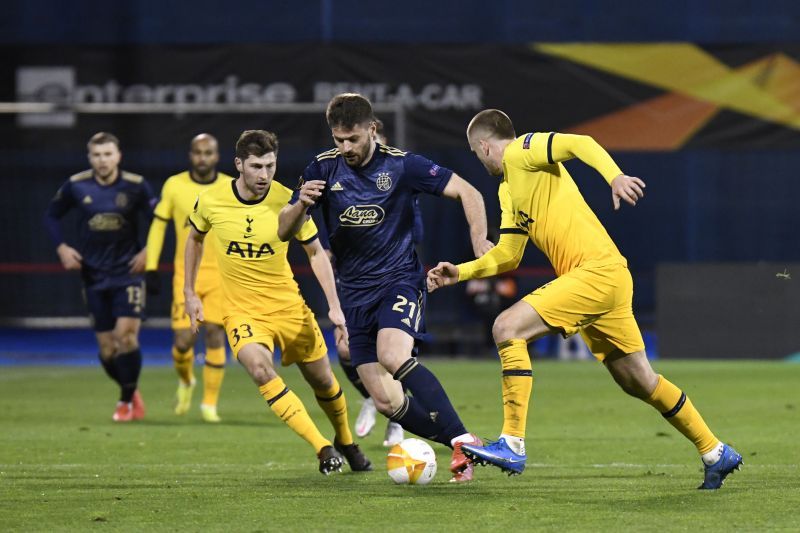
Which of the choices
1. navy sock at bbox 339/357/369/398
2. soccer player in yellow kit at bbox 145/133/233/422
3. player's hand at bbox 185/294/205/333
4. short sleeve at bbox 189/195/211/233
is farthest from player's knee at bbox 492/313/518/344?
soccer player in yellow kit at bbox 145/133/233/422

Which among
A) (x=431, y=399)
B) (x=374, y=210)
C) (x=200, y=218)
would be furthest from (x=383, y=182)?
(x=200, y=218)

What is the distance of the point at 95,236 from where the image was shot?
39.0 feet

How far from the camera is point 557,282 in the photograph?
23.2 ft

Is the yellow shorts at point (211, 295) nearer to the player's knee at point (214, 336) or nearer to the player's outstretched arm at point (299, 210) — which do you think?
the player's knee at point (214, 336)

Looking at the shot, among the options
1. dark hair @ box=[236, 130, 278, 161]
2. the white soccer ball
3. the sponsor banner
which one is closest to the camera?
the white soccer ball

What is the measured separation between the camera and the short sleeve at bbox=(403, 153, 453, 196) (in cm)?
746

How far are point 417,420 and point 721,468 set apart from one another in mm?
1474

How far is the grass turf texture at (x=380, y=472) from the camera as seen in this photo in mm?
6379

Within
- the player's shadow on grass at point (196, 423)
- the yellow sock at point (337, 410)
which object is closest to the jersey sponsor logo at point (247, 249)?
the yellow sock at point (337, 410)

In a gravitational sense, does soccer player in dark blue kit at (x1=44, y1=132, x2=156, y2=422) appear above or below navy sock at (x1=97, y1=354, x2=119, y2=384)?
above

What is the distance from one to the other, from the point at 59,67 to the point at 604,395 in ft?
31.4

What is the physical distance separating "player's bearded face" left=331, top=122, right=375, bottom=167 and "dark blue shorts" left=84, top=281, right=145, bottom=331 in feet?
15.8

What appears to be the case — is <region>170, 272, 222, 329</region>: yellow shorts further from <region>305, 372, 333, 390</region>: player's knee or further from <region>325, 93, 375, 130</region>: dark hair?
<region>325, 93, 375, 130</region>: dark hair

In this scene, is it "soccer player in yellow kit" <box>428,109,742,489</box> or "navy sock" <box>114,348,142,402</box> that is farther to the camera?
"navy sock" <box>114,348,142,402</box>
